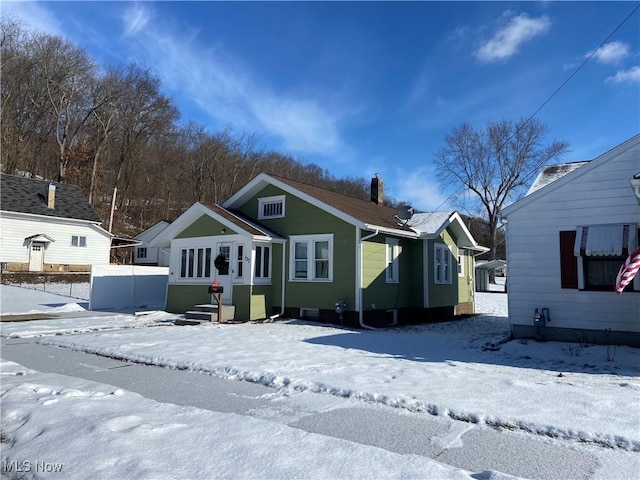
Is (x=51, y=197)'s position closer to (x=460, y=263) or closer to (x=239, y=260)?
(x=239, y=260)

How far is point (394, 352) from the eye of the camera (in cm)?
936

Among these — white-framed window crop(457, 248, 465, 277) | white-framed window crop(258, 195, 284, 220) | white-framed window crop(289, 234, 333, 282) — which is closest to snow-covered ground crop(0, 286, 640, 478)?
white-framed window crop(289, 234, 333, 282)

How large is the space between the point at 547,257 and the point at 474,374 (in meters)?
4.77

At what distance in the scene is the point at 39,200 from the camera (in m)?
31.4

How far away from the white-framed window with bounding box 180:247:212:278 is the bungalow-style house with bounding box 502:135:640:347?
1019cm

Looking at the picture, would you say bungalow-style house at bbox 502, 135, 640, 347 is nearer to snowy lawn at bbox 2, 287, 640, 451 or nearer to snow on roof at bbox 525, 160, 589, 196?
snowy lawn at bbox 2, 287, 640, 451

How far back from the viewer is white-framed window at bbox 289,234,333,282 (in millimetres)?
15000

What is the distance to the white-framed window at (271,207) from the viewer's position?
16.4 m

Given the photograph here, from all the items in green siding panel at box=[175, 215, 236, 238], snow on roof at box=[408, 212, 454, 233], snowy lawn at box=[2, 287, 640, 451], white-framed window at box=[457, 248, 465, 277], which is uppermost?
snow on roof at box=[408, 212, 454, 233]

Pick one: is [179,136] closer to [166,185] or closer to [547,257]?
[166,185]

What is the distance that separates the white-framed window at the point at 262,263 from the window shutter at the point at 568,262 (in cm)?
924

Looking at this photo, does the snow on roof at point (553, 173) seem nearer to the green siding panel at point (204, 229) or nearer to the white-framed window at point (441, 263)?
the white-framed window at point (441, 263)

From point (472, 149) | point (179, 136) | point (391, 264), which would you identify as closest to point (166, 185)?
point (179, 136)

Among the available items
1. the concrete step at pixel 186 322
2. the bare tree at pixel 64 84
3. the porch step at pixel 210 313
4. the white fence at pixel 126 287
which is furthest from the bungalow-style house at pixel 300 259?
the bare tree at pixel 64 84
